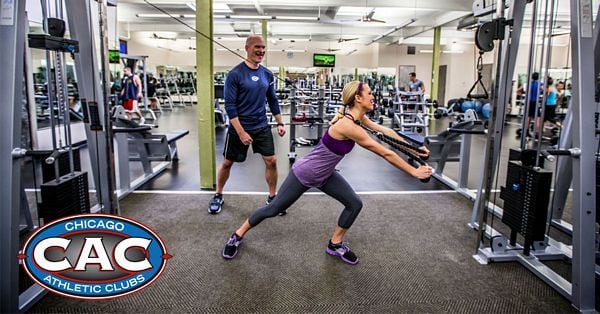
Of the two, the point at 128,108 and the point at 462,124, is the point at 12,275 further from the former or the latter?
the point at 128,108

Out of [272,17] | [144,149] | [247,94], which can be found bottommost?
[144,149]

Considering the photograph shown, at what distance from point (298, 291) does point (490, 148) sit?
1.43 m

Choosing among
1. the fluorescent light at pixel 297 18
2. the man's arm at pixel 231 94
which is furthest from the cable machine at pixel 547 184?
the fluorescent light at pixel 297 18

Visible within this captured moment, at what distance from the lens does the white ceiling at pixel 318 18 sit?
30.6 ft

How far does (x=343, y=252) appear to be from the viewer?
2.48 m

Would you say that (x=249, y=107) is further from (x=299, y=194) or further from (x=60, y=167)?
(x=60, y=167)

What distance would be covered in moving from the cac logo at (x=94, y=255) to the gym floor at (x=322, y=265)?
64 centimetres

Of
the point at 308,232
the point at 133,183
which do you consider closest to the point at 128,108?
the point at 133,183

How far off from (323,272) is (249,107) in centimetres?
142

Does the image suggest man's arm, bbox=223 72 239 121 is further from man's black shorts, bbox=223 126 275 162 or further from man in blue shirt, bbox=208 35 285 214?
man's black shorts, bbox=223 126 275 162

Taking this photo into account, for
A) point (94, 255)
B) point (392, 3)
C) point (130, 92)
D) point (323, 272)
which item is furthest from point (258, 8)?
point (94, 255)

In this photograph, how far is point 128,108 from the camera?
881 cm

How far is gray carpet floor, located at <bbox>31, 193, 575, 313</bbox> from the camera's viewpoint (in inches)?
78.0

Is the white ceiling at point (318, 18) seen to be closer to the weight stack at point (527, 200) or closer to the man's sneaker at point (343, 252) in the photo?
the weight stack at point (527, 200)
